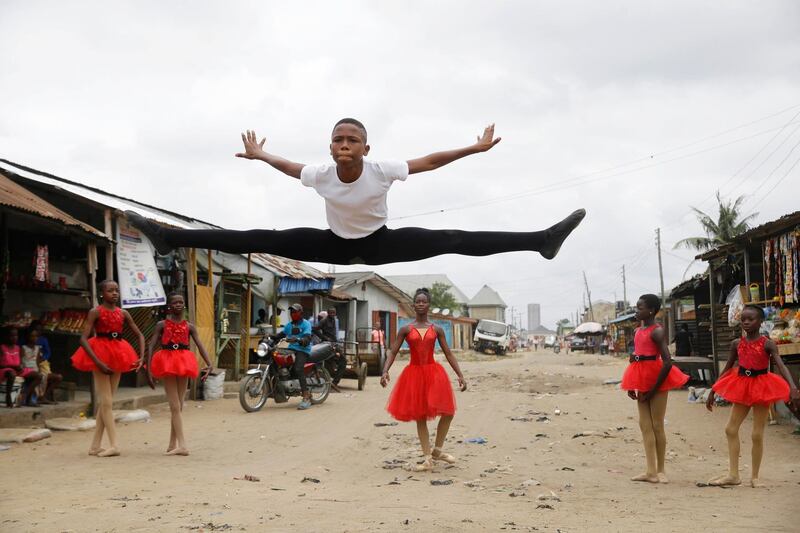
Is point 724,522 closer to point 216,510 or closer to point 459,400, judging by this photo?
point 216,510

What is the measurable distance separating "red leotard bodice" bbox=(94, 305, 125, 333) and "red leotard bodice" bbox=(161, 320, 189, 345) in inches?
21.5

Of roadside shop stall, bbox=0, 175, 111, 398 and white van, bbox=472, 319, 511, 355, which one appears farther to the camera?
white van, bbox=472, 319, 511, 355

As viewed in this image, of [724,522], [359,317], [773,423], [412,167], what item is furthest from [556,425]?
[359,317]

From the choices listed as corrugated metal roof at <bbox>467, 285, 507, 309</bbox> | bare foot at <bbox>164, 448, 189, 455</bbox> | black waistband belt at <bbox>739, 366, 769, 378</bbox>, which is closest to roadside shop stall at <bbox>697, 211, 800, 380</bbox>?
black waistband belt at <bbox>739, 366, 769, 378</bbox>

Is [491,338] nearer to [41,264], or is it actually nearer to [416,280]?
[416,280]

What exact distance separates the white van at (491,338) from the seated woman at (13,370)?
41.6 metres

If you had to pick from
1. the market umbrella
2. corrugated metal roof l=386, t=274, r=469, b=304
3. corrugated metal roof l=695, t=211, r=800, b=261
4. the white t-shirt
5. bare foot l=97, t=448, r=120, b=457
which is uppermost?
corrugated metal roof l=386, t=274, r=469, b=304

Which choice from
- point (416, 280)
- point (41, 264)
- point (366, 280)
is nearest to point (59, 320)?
point (41, 264)

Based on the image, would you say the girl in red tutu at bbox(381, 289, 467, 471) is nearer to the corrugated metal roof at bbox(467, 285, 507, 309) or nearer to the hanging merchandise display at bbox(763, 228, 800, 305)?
the hanging merchandise display at bbox(763, 228, 800, 305)

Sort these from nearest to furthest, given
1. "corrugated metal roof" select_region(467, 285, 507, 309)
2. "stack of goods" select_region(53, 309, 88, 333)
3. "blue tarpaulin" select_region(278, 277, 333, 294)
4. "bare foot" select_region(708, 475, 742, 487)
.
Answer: "bare foot" select_region(708, 475, 742, 487)
"stack of goods" select_region(53, 309, 88, 333)
"blue tarpaulin" select_region(278, 277, 333, 294)
"corrugated metal roof" select_region(467, 285, 507, 309)

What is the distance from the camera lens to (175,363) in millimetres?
8328

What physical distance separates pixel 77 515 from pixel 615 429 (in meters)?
8.02

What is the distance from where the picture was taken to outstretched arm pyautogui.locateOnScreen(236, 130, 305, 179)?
3.82 meters

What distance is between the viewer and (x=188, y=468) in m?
7.56
